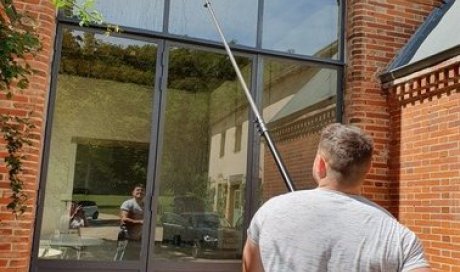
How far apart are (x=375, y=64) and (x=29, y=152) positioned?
3736 millimetres

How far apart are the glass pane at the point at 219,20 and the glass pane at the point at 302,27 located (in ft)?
0.56

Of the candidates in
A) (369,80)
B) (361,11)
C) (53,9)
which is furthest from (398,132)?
(53,9)

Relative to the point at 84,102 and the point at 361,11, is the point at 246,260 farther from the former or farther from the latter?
the point at 361,11

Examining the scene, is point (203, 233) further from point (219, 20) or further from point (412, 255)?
point (412, 255)

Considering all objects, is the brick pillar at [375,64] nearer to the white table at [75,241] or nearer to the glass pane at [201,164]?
the glass pane at [201,164]

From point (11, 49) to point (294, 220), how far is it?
1.97 meters

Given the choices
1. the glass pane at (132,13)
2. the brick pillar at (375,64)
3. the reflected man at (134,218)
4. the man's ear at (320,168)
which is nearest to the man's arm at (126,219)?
the reflected man at (134,218)

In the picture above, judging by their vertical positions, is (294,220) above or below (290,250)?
above

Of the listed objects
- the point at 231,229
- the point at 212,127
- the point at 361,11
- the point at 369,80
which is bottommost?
the point at 231,229

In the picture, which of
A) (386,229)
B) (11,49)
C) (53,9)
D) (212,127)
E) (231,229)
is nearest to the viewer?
(386,229)

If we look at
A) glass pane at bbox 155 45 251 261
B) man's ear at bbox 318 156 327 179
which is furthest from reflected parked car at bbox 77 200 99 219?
man's ear at bbox 318 156 327 179

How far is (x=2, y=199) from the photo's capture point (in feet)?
13.6

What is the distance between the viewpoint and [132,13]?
502 centimetres

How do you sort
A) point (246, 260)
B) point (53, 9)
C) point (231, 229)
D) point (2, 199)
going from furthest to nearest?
1. point (231, 229)
2. point (53, 9)
3. point (2, 199)
4. point (246, 260)
